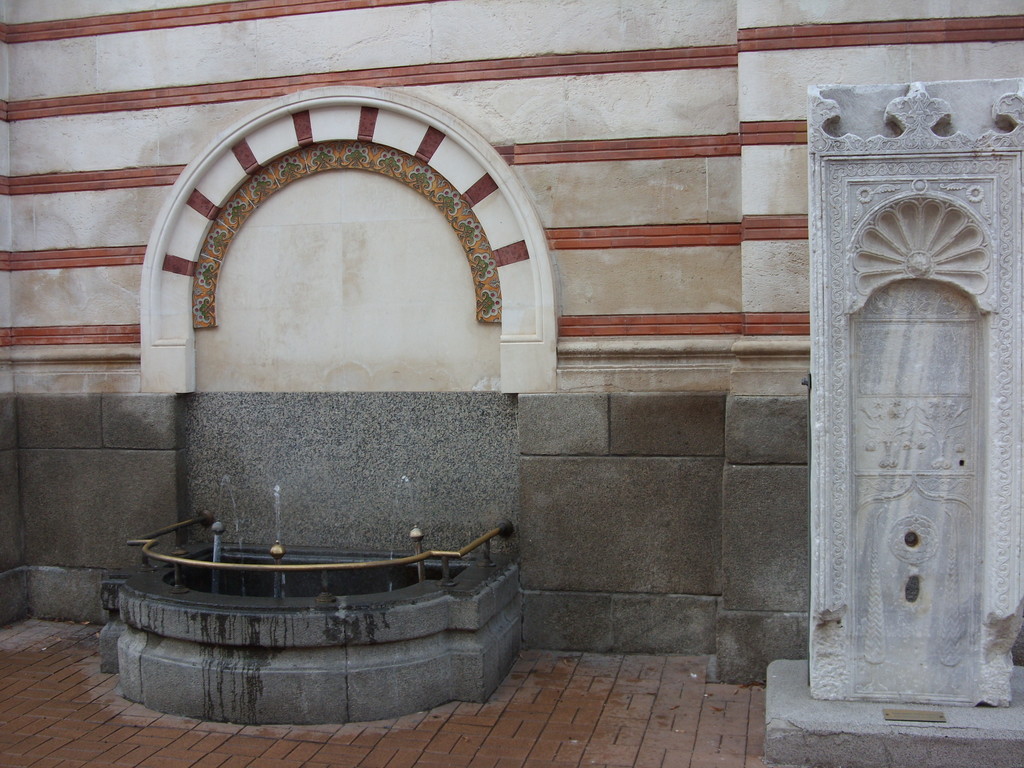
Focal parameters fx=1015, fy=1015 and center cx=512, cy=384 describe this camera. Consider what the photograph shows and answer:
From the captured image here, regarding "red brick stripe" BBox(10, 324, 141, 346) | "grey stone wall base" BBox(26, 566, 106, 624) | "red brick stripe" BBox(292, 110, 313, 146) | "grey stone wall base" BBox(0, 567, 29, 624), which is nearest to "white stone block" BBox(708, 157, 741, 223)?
"red brick stripe" BBox(292, 110, 313, 146)

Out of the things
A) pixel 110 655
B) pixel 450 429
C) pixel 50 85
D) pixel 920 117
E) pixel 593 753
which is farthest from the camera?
pixel 50 85

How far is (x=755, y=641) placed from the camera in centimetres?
593

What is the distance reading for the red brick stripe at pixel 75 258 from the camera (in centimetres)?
718

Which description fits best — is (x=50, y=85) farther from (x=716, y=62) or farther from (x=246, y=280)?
(x=716, y=62)

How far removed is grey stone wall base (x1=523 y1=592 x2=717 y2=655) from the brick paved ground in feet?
0.52

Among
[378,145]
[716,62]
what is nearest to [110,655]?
[378,145]

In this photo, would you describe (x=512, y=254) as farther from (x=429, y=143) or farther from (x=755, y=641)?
(x=755, y=641)

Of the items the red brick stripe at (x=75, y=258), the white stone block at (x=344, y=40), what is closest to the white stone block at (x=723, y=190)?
the white stone block at (x=344, y=40)

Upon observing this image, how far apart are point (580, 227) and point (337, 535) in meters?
2.67

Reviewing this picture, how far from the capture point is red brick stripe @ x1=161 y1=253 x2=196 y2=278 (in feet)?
23.3

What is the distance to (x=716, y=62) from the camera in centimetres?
627

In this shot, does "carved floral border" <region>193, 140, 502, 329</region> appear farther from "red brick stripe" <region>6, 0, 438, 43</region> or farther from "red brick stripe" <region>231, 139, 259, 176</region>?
"red brick stripe" <region>6, 0, 438, 43</region>

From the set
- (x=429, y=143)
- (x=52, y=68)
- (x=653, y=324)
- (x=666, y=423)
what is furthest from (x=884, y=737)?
(x=52, y=68)

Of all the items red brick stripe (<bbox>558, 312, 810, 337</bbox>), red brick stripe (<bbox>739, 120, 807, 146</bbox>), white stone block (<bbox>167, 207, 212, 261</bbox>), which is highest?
red brick stripe (<bbox>739, 120, 807, 146</bbox>)
